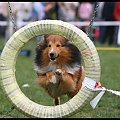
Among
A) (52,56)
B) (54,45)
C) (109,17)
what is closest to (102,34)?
(109,17)

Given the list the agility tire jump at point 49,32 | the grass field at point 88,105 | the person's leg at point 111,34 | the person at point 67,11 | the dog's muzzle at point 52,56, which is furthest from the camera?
the person's leg at point 111,34

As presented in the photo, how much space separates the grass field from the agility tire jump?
490 millimetres

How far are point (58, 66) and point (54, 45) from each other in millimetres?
324

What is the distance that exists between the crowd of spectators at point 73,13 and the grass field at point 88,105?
3.58m

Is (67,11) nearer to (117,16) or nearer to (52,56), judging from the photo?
(117,16)

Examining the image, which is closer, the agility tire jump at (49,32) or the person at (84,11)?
the agility tire jump at (49,32)

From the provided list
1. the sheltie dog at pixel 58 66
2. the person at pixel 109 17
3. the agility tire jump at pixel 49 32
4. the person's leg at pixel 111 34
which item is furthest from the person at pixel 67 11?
the agility tire jump at pixel 49 32

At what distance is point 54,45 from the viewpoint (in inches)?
276

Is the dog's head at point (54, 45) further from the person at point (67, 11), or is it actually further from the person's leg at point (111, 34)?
the person's leg at point (111, 34)

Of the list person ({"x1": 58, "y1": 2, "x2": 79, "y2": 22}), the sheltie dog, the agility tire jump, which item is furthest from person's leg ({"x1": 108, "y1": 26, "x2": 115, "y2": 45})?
the agility tire jump

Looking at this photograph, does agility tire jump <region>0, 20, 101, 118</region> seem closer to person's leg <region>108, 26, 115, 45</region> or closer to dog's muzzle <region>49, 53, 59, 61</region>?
dog's muzzle <region>49, 53, 59, 61</region>

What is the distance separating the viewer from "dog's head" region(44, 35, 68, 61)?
268 inches

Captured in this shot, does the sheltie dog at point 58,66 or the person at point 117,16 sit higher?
the person at point 117,16

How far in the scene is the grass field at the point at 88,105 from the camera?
700 centimetres
